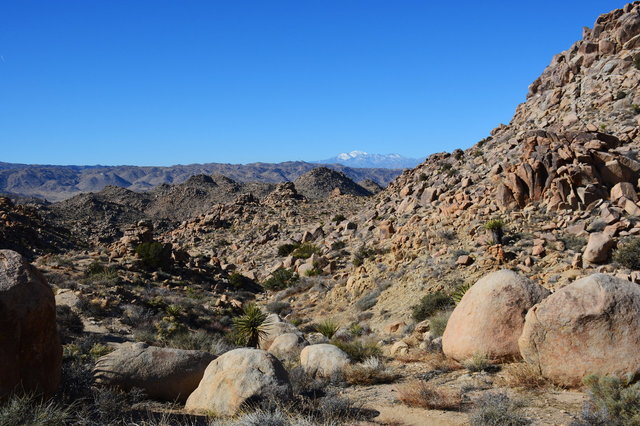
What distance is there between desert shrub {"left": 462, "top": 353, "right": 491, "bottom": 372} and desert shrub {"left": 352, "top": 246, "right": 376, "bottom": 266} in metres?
15.2

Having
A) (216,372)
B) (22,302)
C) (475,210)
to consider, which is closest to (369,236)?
(475,210)

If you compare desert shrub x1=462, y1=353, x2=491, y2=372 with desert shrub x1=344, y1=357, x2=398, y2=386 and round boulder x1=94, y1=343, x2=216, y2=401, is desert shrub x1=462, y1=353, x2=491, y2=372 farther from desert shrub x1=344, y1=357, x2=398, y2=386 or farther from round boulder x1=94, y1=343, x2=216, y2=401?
round boulder x1=94, y1=343, x2=216, y2=401

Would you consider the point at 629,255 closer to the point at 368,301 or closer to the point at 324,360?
the point at 368,301

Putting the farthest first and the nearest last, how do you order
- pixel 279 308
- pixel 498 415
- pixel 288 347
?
pixel 279 308, pixel 288 347, pixel 498 415

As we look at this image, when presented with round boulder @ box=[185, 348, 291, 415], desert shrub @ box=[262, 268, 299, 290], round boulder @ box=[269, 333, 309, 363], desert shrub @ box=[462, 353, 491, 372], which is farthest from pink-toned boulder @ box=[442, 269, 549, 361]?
desert shrub @ box=[262, 268, 299, 290]

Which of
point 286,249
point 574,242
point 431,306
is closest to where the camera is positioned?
point 431,306

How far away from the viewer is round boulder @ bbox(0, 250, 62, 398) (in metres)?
5.92

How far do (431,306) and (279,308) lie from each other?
8.86 meters

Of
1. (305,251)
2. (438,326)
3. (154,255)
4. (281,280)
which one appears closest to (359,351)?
(438,326)

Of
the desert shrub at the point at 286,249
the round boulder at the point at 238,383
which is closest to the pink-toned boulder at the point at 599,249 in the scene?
the round boulder at the point at 238,383

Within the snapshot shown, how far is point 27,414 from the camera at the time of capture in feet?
18.2

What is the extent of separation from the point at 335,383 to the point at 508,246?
11628 millimetres

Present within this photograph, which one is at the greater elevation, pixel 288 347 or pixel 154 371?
pixel 154 371

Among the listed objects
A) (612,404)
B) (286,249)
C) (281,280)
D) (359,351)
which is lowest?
(281,280)
